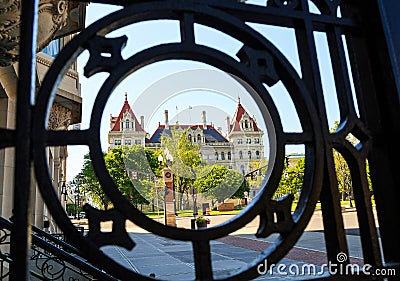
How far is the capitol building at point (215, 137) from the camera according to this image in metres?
39.8

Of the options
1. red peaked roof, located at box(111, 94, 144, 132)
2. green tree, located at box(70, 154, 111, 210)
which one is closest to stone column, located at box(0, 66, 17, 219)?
green tree, located at box(70, 154, 111, 210)

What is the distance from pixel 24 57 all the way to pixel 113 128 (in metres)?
48.9

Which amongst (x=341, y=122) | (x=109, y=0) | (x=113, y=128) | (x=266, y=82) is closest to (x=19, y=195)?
(x=109, y=0)

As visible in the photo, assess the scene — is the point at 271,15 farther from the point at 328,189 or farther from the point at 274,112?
the point at 328,189

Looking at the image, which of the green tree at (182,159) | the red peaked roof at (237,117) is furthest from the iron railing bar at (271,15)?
the red peaked roof at (237,117)

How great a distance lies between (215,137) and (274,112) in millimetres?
46399

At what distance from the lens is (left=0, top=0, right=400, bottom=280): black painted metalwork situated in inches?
28.7

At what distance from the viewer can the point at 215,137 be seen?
47.2 meters

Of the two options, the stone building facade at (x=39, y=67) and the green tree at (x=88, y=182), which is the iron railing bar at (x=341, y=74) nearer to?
the stone building facade at (x=39, y=67)

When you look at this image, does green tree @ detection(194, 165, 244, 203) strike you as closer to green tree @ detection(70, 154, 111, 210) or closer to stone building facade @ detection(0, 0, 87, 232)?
green tree @ detection(70, 154, 111, 210)

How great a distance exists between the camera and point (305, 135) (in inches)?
35.7

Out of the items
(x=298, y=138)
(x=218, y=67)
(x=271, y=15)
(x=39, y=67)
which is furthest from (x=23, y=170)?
(x=39, y=67)

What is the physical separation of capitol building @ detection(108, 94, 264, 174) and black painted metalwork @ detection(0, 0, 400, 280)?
35924 mm

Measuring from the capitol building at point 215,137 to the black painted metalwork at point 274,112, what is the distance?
3592cm
